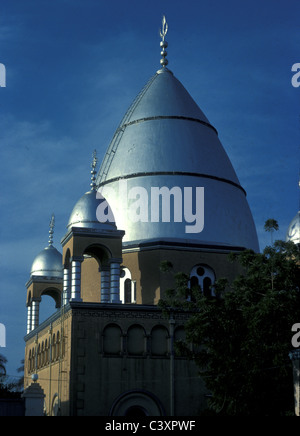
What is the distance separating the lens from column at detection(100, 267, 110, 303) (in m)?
27.1

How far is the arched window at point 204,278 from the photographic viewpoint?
2833cm

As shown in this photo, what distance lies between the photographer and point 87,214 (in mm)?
27250

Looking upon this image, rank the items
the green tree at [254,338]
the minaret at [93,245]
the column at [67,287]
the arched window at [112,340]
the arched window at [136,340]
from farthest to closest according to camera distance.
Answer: the column at [67,287] → the minaret at [93,245] → the arched window at [136,340] → the arched window at [112,340] → the green tree at [254,338]

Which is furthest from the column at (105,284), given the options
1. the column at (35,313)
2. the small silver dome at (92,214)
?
the column at (35,313)

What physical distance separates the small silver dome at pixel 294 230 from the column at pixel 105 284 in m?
12.8

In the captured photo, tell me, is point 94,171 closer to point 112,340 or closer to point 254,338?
point 112,340

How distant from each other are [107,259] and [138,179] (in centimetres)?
368

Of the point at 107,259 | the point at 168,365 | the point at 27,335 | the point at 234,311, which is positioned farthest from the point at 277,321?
the point at 27,335

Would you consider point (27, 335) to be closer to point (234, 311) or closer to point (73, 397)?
point (73, 397)

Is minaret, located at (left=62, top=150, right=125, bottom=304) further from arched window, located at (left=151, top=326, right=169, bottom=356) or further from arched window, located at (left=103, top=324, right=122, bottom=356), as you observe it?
arched window, located at (left=151, top=326, right=169, bottom=356)

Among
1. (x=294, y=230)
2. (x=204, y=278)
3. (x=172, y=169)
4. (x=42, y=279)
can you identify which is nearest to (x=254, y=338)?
(x=204, y=278)

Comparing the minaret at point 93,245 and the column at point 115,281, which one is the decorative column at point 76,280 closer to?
the minaret at point 93,245

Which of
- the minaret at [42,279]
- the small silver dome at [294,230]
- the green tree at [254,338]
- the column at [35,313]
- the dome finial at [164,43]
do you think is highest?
the dome finial at [164,43]

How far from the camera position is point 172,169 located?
2967cm
